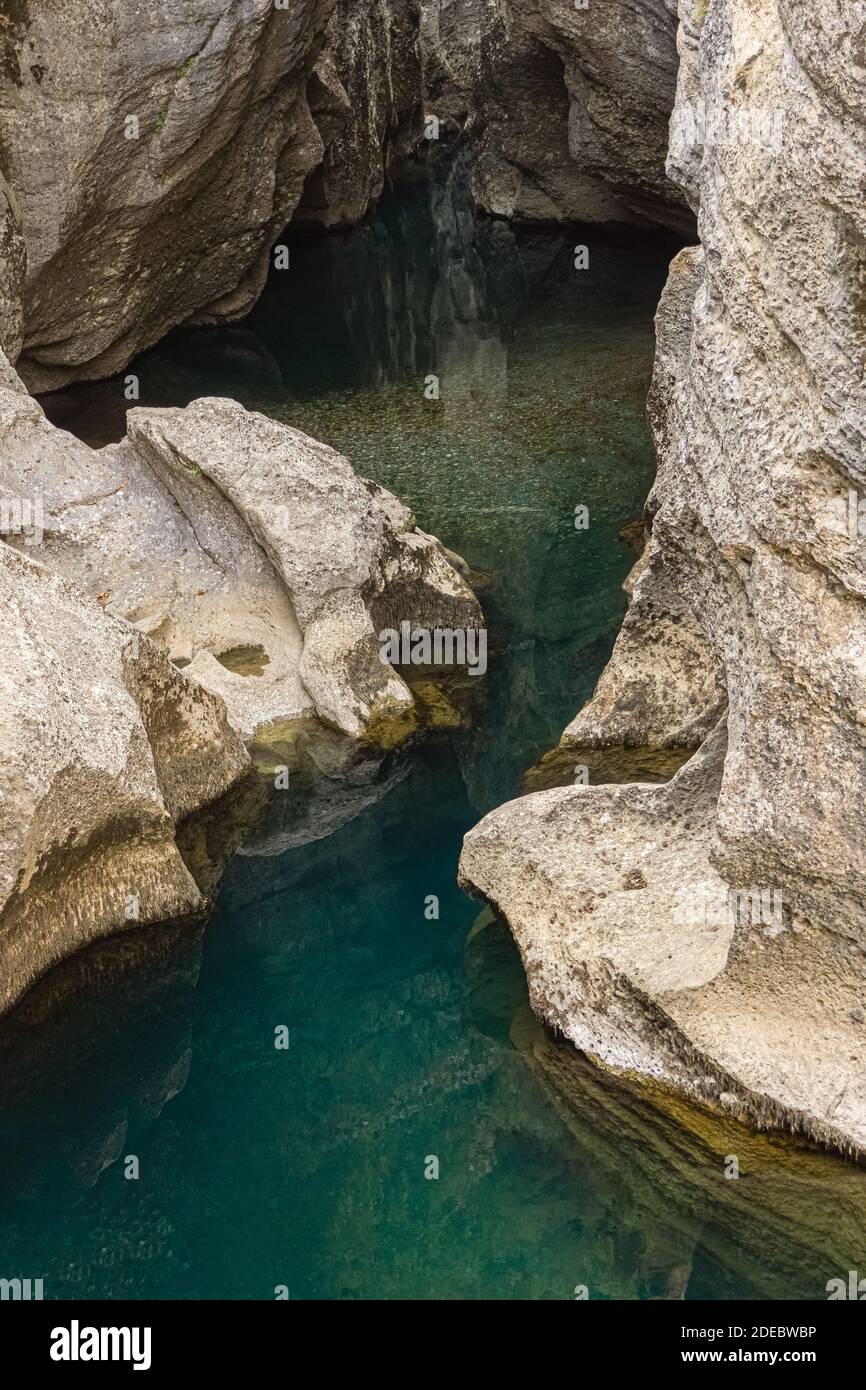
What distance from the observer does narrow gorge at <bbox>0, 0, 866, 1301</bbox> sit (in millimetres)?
5375

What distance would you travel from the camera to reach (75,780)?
668 cm

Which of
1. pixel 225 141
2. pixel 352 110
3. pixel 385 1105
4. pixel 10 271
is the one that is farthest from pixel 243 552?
pixel 352 110

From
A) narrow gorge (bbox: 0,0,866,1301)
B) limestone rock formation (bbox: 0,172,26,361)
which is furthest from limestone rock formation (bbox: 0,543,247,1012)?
limestone rock formation (bbox: 0,172,26,361)

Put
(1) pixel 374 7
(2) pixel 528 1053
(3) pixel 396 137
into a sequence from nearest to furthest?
(2) pixel 528 1053, (1) pixel 374 7, (3) pixel 396 137

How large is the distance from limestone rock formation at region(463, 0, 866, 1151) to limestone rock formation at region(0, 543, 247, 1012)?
1712 millimetres

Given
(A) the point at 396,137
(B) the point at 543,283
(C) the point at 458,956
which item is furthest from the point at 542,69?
(C) the point at 458,956

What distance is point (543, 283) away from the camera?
1744cm

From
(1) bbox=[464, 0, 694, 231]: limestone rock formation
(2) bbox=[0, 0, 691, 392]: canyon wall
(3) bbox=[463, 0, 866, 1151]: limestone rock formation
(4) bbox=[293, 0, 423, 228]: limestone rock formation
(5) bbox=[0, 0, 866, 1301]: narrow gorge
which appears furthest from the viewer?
(4) bbox=[293, 0, 423, 228]: limestone rock formation

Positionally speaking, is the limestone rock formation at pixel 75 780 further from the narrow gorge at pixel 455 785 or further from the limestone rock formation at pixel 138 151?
the limestone rock formation at pixel 138 151

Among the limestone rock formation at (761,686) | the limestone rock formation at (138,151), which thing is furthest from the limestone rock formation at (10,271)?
the limestone rock formation at (761,686)

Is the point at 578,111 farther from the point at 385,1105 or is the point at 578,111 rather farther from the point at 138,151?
the point at 385,1105

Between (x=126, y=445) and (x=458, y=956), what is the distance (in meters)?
4.56

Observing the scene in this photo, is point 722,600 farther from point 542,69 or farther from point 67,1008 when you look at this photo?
point 542,69

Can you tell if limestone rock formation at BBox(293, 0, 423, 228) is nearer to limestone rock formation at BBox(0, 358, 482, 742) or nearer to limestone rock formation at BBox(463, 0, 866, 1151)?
limestone rock formation at BBox(0, 358, 482, 742)
